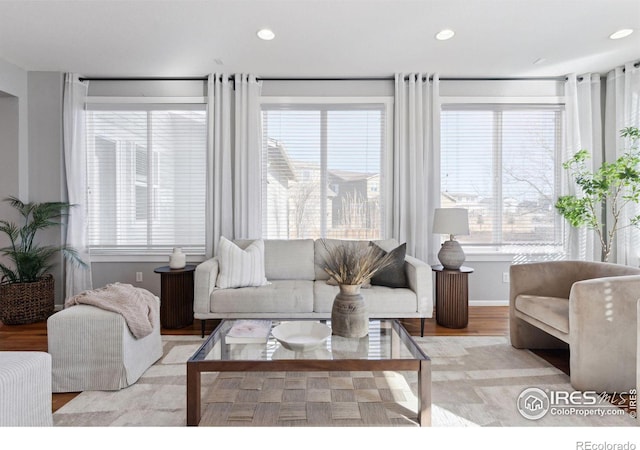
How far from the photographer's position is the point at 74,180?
4035 mm

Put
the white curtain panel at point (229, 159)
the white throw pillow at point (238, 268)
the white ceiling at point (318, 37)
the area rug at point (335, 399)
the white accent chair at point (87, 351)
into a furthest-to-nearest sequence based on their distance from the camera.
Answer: the white curtain panel at point (229, 159) < the white throw pillow at point (238, 268) < the white ceiling at point (318, 37) < the white accent chair at point (87, 351) < the area rug at point (335, 399)

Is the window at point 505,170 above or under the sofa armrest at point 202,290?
above

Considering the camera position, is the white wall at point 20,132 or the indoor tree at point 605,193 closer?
the indoor tree at point 605,193

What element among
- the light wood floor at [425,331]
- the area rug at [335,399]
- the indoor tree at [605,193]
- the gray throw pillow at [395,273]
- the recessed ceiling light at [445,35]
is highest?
the recessed ceiling light at [445,35]

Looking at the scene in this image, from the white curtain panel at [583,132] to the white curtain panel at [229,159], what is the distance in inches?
131

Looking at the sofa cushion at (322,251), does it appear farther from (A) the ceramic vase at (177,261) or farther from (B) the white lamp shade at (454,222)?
(A) the ceramic vase at (177,261)

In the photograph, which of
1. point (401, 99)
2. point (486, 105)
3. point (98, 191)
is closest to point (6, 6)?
point (98, 191)

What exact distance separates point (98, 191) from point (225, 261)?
1.93m

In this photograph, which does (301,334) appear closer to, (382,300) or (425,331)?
(382,300)

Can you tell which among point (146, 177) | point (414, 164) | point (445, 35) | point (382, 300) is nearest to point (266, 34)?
point (445, 35)

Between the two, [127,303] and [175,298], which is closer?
[127,303]

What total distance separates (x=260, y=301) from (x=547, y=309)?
2053 mm

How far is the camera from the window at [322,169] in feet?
13.8

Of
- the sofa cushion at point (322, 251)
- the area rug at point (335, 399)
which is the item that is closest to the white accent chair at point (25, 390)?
the area rug at point (335, 399)
